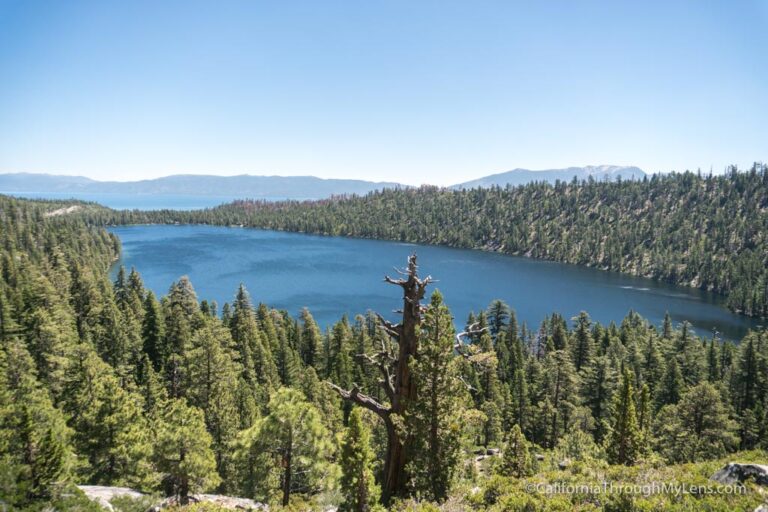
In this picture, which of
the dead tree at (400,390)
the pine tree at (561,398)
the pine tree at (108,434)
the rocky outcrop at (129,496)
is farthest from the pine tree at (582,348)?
the pine tree at (108,434)

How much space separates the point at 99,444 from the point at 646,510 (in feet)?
93.0

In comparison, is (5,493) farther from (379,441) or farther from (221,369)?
(379,441)

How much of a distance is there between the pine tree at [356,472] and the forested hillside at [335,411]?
0.08 metres

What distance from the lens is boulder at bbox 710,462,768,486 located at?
13.4 m

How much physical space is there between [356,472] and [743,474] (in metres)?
13.6

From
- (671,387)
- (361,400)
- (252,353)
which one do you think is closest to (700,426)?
(671,387)

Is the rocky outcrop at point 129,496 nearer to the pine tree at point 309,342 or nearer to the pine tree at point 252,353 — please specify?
the pine tree at point 252,353

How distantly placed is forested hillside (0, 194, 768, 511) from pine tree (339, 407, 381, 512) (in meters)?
0.08

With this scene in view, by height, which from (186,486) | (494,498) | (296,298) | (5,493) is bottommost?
(296,298)

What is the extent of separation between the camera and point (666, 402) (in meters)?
63.7

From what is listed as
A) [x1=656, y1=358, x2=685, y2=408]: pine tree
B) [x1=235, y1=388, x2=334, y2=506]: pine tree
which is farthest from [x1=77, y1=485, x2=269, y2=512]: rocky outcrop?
[x1=656, y1=358, x2=685, y2=408]: pine tree

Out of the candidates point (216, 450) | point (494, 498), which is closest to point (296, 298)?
point (216, 450)

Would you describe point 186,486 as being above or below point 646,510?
below

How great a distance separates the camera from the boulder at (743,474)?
44.1 feet
